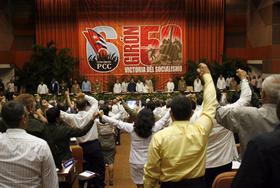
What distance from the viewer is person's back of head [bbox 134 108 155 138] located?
364 cm

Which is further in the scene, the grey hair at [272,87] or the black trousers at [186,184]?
the black trousers at [186,184]

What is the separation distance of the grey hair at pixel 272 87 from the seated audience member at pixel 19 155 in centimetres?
145

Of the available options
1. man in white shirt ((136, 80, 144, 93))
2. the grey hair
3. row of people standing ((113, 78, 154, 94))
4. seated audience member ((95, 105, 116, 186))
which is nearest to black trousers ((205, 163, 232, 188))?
the grey hair

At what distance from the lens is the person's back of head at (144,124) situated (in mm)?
3641

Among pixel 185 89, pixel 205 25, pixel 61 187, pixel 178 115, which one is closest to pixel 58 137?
pixel 61 187

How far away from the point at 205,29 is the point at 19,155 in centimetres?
1774

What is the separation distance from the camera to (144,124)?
3.64 m

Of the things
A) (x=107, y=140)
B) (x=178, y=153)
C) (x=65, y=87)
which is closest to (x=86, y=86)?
(x=65, y=87)

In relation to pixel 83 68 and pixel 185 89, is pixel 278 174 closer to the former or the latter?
pixel 185 89

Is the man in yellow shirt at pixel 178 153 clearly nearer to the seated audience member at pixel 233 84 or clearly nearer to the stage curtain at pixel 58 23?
the seated audience member at pixel 233 84

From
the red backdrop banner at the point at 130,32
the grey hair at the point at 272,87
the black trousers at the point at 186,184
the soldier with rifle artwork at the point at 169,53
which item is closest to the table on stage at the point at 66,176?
the black trousers at the point at 186,184

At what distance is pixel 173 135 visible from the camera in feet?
7.07

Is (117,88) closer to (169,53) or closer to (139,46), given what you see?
(139,46)

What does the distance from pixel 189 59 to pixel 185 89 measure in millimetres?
2265
